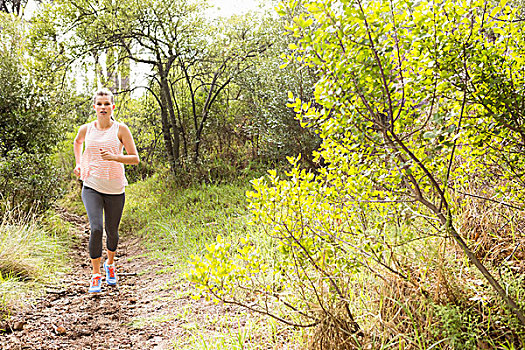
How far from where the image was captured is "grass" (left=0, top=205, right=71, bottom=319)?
3812mm

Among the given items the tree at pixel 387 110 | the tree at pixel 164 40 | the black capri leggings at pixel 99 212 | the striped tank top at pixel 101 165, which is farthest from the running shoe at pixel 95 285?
the tree at pixel 164 40

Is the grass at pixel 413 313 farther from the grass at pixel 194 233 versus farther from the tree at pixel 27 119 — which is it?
the tree at pixel 27 119

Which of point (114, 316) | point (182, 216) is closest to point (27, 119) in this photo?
point (182, 216)

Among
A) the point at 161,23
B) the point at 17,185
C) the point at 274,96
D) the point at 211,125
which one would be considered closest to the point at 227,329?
the point at 17,185

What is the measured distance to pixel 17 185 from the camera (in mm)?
6500

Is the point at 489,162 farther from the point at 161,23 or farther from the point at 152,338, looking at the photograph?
the point at 161,23

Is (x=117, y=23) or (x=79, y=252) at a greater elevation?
(x=117, y=23)

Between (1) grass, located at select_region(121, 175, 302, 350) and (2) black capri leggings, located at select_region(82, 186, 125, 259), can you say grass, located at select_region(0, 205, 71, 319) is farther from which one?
(1) grass, located at select_region(121, 175, 302, 350)

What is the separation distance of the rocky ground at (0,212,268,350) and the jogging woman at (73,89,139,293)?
311 mm

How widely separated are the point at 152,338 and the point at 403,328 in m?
2.03

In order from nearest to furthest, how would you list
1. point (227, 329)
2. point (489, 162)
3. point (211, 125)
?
point (489, 162)
point (227, 329)
point (211, 125)

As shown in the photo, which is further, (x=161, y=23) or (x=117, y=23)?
(x=161, y=23)

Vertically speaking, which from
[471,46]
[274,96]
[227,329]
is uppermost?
[274,96]

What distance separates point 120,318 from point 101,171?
5.03 feet
